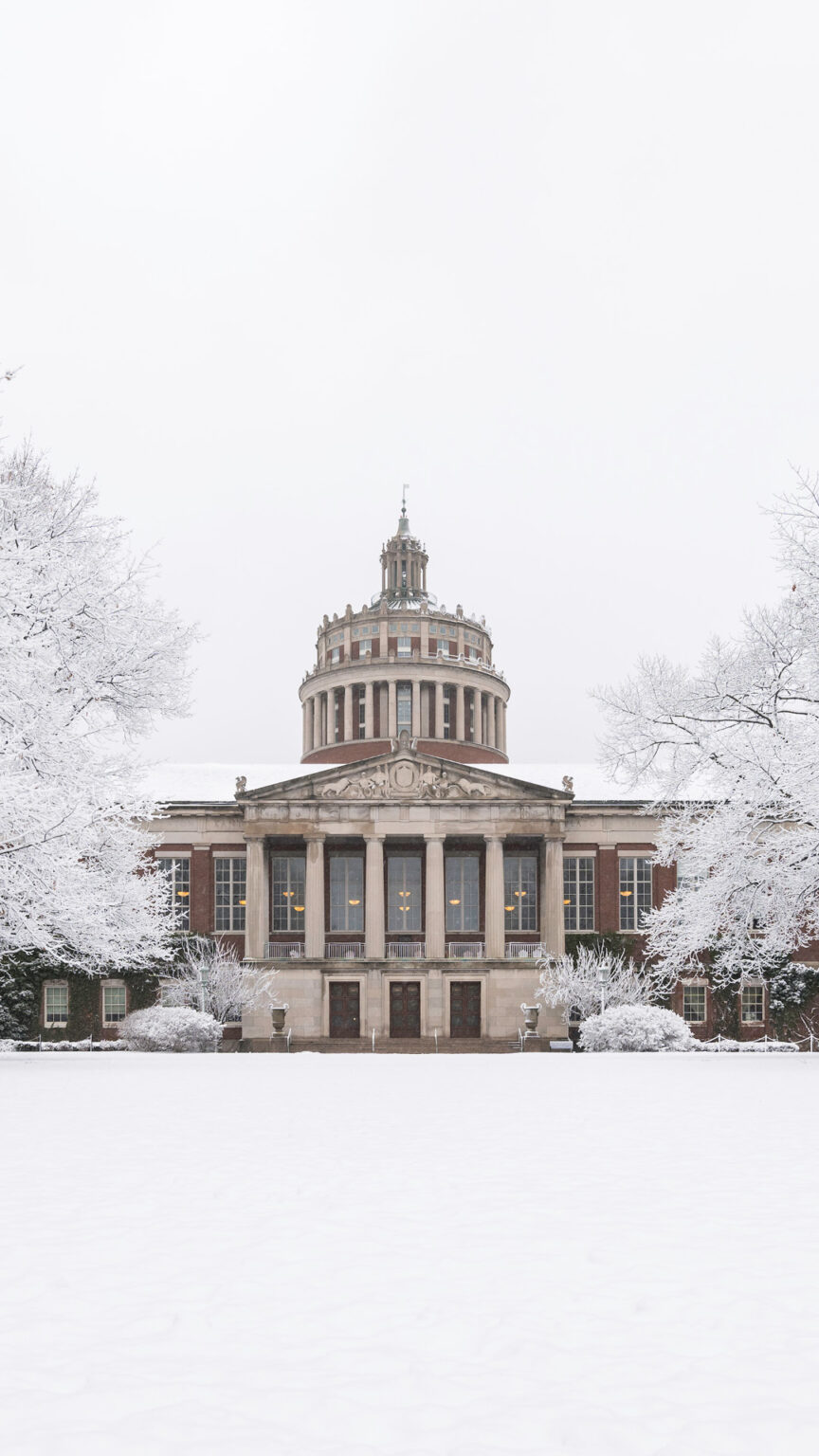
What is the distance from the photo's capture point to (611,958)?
51.5 metres

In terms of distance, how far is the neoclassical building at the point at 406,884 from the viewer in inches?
2098

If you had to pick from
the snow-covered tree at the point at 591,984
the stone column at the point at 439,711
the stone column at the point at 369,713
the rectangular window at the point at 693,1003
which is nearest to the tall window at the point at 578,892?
the snow-covered tree at the point at 591,984

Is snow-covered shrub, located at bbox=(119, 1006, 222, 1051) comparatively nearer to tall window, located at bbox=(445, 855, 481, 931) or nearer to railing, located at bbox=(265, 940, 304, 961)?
railing, located at bbox=(265, 940, 304, 961)

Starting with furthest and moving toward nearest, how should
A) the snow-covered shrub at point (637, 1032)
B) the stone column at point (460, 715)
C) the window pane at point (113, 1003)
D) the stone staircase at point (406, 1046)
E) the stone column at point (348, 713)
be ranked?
the stone column at point (348, 713) < the stone column at point (460, 715) < the window pane at point (113, 1003) < the stone staircase at point (406, 1046) < the snow-covered shrub at point (637, 1032)

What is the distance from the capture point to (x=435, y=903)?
54.4 meters

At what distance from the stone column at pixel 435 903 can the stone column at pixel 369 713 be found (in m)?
23.0

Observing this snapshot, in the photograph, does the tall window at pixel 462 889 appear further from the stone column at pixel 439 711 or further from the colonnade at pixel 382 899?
the stone column at pixel 439 711

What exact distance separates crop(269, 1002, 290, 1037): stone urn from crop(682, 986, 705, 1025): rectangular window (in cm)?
1707

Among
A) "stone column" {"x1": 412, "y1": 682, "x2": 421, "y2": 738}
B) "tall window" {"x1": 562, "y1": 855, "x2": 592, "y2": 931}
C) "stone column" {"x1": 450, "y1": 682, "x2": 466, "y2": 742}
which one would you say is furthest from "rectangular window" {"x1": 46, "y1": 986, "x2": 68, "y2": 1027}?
"stone column" {"x1": 450, "y1": 682, "x2": 466, "y2": 742}
